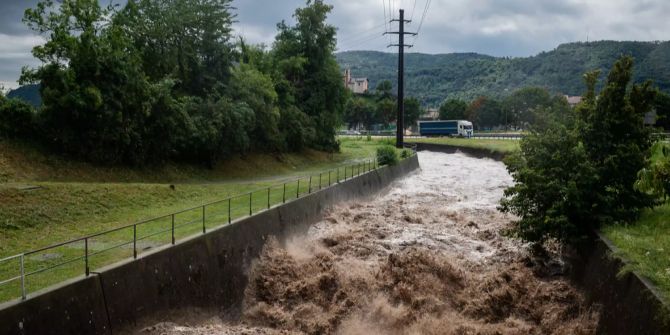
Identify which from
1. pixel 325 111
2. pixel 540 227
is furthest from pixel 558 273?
pixel 325 111

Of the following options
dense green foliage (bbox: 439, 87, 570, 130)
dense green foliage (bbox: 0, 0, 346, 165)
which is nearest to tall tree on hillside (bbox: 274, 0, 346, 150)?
dense green foliage (bbox: 0, 0, 346, 165)

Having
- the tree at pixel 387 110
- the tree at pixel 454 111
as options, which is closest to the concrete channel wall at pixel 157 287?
the tree at pixel 387 110

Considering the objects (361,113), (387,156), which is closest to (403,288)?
(387,156)

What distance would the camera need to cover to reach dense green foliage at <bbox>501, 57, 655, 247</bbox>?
15906 millimetres

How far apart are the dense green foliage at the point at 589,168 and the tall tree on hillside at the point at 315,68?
114 feet

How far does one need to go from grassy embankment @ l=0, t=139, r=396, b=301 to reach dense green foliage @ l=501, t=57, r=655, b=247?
9362 millimetres

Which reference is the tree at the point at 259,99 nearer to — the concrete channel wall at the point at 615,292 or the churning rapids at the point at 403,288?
the churning rapids at the point at 403,288

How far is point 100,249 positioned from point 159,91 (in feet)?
55.0

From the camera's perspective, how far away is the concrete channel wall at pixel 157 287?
9409 millimetres

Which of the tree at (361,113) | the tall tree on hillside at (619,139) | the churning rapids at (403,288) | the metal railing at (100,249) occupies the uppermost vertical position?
the tree at (361,113)

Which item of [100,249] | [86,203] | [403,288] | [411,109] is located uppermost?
[411,109]

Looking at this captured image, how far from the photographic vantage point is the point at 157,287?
12.4 metres

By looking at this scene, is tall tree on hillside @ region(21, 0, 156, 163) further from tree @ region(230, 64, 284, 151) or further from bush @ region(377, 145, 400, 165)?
bush @ region(377, 145, 400, 165)

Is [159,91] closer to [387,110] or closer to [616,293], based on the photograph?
[616,293]
